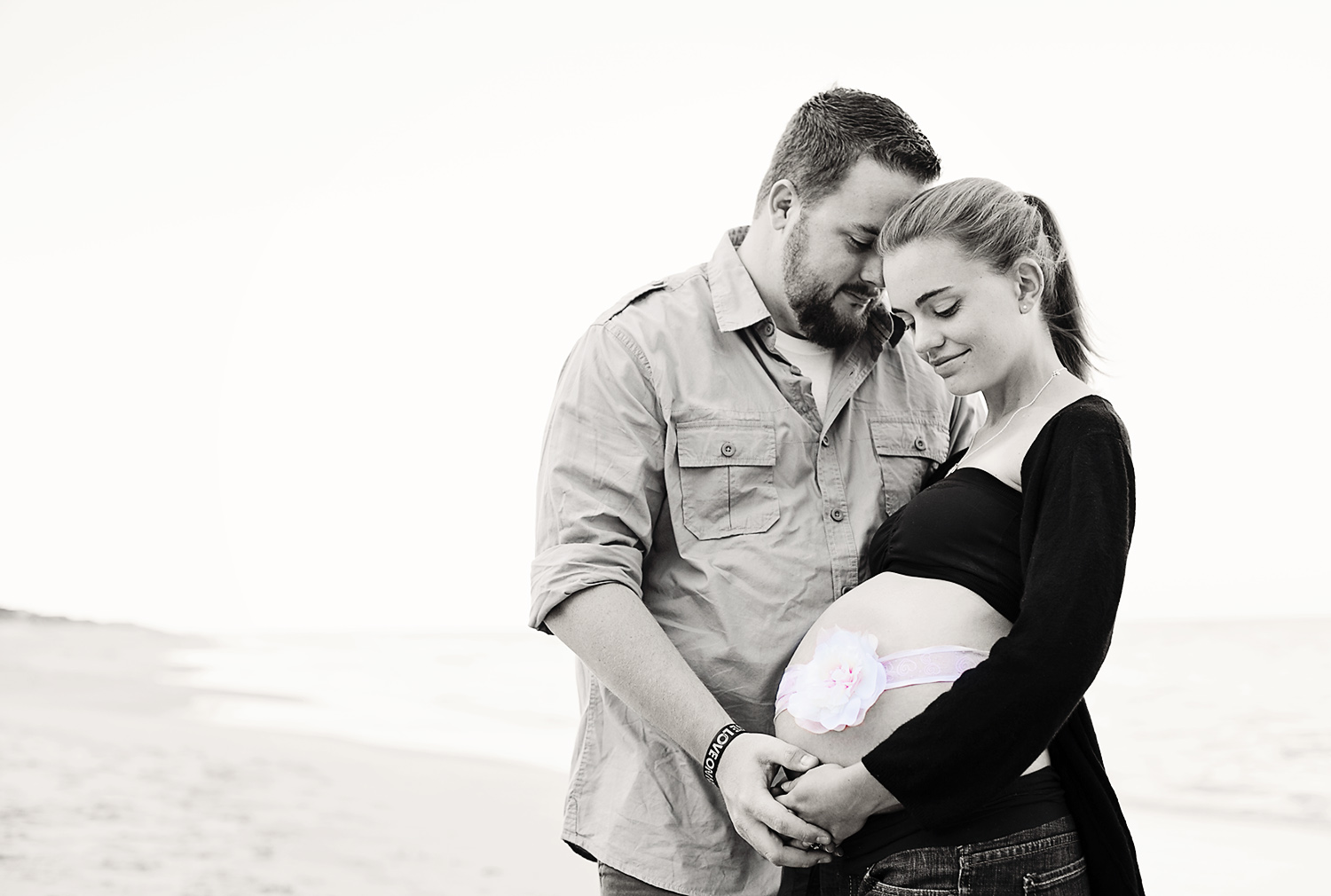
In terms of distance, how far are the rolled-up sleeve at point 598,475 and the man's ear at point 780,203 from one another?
373 mm

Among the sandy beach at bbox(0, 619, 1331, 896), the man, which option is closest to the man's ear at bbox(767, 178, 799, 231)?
the man

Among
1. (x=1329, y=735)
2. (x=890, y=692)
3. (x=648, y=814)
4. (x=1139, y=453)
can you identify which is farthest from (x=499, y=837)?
(x=1139, y=453)

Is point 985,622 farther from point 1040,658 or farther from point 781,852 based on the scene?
point 781,852

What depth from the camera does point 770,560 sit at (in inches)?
76.7

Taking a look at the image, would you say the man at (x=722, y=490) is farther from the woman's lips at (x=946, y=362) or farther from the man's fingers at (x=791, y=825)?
the woman's lips at (x=946, y=362)

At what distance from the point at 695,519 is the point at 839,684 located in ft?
1.35

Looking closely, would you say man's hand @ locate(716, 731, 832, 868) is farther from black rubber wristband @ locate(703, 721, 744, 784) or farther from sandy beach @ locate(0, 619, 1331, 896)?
sandy beach @ locate(0, 619, 1331, 896)

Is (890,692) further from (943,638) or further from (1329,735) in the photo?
(1329,735)

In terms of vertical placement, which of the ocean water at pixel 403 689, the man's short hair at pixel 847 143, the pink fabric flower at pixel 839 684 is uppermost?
the man's short hair at pixel 847 143

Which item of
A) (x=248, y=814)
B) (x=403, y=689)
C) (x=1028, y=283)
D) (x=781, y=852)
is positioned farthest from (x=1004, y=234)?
(x=403, y=689)

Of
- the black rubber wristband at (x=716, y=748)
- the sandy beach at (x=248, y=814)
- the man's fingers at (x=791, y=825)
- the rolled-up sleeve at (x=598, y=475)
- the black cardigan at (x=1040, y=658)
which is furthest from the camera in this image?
the sandy beach at (x=248, y=814)

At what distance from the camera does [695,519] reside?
1.97m

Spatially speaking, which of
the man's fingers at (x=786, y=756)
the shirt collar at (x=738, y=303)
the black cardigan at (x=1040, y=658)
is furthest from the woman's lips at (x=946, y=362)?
the man's fingers at (x=786, y=756)

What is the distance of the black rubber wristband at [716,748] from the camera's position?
5.74 feet
